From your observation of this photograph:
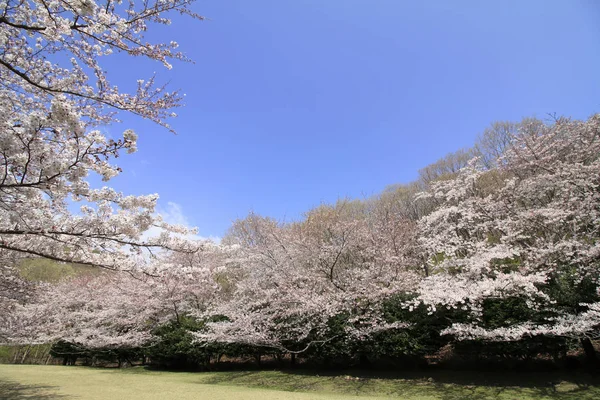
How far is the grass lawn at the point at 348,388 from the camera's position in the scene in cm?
749

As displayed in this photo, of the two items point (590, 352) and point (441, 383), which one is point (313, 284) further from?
point (590, 352)

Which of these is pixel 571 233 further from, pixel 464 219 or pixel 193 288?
pixel 193 288

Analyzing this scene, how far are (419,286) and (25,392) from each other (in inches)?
456

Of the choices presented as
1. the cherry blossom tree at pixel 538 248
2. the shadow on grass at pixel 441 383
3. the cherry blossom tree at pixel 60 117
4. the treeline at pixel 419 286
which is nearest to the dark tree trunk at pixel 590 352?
the treeline at pixel 419 286

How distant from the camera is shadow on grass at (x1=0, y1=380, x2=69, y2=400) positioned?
8.05 m

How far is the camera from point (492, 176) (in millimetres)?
15219

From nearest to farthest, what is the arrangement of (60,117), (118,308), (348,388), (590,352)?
(60,117)
(590,352)
(348,388)
(118,308)

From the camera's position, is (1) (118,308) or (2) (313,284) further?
(1) (118,308)

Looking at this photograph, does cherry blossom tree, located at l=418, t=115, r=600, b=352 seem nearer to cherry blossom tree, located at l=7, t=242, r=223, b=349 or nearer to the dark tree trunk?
the dark tree trunk

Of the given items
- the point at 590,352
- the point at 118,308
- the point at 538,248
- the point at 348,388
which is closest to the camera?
the point at 590,352

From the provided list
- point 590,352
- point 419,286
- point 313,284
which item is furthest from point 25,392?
point 590,352

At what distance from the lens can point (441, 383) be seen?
8844 millimetres

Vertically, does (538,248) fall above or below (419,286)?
above

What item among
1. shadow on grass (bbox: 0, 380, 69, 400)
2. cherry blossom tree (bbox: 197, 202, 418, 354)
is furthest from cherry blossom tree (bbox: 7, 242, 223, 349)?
shadow on grass (bbox: 0, 380, 69, 400)
